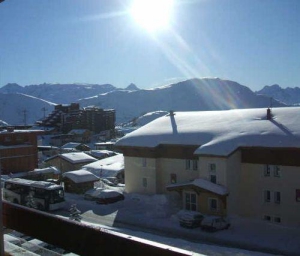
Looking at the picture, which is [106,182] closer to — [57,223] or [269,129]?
[269,129]

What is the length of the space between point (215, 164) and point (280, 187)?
11.1ft

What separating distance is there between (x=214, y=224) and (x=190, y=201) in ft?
10.3

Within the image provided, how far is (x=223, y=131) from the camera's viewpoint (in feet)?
69.4

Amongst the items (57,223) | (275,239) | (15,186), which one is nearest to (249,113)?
(275,239)

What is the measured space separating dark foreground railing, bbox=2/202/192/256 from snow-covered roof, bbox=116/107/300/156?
17.0 meters

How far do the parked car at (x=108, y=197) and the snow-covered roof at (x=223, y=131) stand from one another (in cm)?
328

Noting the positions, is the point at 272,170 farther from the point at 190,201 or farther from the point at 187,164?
the point at 187,164

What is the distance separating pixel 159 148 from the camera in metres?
23.1

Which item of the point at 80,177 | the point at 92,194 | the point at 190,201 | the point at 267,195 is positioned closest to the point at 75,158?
the point at 80,177

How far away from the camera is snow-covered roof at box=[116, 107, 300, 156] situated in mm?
18734

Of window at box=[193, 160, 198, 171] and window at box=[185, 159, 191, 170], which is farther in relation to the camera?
window at box=[185, 159, 191, 170]

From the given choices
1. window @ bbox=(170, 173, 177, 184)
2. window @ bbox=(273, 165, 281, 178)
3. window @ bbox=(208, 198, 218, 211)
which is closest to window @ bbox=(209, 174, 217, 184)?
window @ bbox=(208, 198, 218, 211)

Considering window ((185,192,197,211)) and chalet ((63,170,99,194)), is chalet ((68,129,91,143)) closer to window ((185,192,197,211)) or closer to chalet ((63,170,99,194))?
chalet ((63,170,99,194))

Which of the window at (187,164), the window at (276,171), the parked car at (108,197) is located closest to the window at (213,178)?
the window at (187,164)
